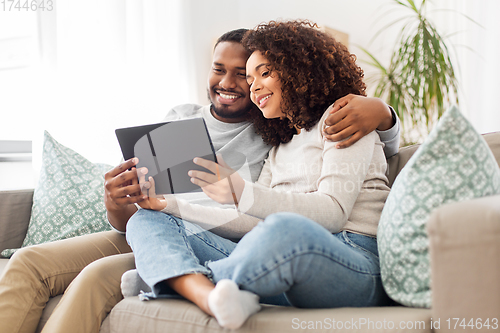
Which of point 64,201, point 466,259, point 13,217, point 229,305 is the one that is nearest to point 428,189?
point 466,259

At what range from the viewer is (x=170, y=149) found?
0.97 metres

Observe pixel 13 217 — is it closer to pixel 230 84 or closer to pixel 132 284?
pixel 132 284

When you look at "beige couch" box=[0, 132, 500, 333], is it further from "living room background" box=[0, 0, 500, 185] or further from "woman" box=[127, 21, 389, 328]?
"living room background" box=[0, 0, 500, 185]

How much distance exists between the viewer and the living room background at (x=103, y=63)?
70.2 inches

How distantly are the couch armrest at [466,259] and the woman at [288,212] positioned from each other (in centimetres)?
19

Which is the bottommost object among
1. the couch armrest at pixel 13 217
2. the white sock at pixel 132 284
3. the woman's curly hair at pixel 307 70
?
the couch armrest at pixel 13 217

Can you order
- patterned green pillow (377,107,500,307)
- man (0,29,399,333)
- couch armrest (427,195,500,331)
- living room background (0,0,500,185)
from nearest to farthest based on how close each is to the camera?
couch armrest (427,195,500,331), patterned green pillow (377,107,500,307), man (0,29,399,333), living room background (0,0,500,185)

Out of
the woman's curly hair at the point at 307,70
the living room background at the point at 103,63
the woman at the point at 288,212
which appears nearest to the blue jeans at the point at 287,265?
the woman at the point at 288,212

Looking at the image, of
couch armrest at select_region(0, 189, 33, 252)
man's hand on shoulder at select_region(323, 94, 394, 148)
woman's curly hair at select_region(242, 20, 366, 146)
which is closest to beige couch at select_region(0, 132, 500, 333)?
man's hand on shoulder at select_region(323, 94, 394, 148)

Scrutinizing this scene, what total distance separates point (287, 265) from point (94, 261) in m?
0.54

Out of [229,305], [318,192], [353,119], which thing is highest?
[353,119]

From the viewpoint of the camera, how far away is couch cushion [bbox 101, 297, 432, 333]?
2.17 ft

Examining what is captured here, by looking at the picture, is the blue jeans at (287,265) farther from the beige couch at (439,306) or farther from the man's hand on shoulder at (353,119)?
the man's hand on shoulder at (353,119)

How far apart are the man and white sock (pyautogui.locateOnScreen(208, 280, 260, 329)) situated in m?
0.32
